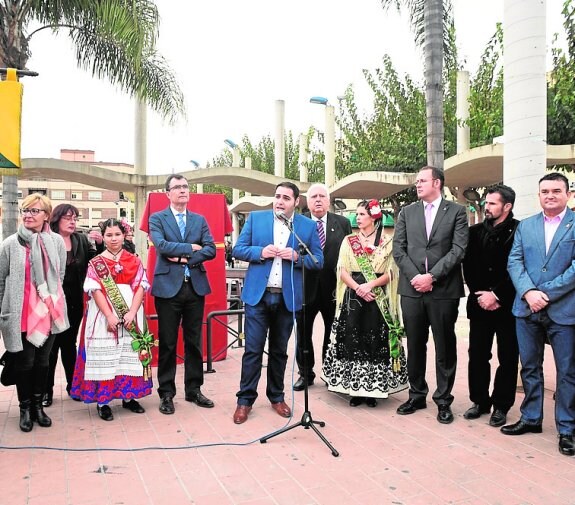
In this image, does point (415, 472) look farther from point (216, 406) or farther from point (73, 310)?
point (73, 310)

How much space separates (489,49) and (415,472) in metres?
12.4

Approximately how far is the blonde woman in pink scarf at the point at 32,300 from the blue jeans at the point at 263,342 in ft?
4.90

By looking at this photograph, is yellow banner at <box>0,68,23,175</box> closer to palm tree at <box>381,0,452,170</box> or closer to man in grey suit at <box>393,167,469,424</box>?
man in grey suit at <box>393,167,469,424</box>

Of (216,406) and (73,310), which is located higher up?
(73,310)

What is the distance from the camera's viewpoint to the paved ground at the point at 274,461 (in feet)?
10.2

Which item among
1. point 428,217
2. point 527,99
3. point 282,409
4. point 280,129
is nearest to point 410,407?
point 282,409

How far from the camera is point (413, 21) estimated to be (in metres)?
10.4

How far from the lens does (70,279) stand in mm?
4906

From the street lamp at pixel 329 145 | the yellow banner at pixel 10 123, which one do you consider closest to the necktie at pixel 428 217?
the yellow banner at pixel 10 123

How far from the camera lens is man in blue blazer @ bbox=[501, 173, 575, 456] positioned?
380 cm

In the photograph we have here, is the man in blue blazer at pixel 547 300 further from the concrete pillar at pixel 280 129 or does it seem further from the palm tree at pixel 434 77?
the concrete pillar at pixel 280 129

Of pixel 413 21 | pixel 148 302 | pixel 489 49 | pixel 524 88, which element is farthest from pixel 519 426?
pixel 489 49

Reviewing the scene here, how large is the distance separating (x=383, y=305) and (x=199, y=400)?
1.82 metres

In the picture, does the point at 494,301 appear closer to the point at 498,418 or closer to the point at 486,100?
the point at 498,418
